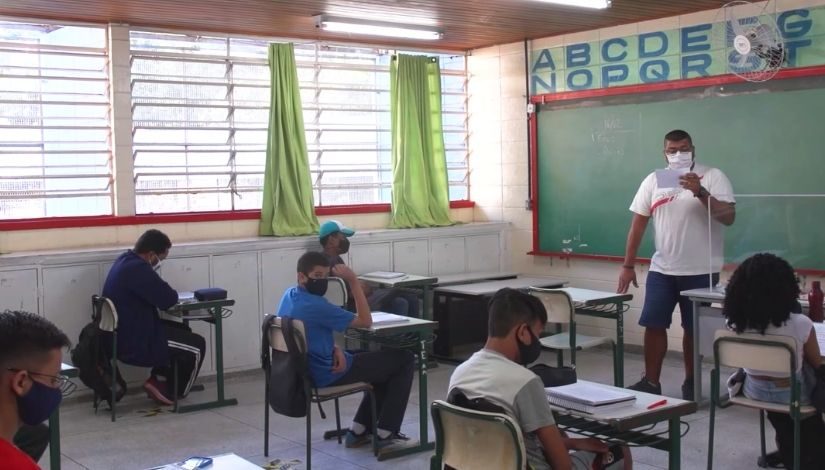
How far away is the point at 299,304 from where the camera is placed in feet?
18.0

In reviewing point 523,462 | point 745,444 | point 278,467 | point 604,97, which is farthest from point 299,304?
point 604,97

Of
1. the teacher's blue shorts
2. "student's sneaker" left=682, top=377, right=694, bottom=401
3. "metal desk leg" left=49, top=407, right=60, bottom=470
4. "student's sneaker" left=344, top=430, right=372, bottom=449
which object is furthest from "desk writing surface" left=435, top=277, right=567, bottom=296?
"metal desk leg" left=49, top=407, right=60, bottom=470

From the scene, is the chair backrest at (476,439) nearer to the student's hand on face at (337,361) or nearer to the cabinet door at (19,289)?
the student's hand on face at (337,361)

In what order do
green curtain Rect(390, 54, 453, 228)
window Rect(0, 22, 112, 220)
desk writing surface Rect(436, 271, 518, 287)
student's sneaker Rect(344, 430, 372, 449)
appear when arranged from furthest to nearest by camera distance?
green curtain Rect(390, 54, 453, 228) < desk writing surface Rect(436, 271, 518, 287) < window Rect(0, 22, 112, 220) < student's sneaker Rect(344, 430, 372, 449)

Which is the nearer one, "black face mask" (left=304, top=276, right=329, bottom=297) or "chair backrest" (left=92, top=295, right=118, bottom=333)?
"black face mask" (left=304, top=276, right=329, bottom=297)

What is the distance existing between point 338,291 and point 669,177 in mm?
2614

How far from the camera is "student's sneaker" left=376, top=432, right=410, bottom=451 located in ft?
19.1

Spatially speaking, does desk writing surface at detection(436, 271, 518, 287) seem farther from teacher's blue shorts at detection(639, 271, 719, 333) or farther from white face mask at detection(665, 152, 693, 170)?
white face mask at detection(665, 152, 693, 170)

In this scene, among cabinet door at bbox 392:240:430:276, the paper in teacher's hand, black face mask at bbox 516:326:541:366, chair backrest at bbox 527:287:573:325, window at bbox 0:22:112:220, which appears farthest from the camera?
cabinet door at bbox 392:240:430:276

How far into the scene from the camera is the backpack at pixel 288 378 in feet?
17.5

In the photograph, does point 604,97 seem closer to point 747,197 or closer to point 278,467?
point 747,197

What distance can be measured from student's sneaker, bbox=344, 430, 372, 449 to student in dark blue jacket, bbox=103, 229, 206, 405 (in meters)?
1.71

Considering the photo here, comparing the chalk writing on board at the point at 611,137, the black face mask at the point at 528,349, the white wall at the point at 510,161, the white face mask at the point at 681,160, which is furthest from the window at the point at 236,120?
the black face mask at the point at 528,349

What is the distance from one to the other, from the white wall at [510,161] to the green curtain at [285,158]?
2.19 metres
